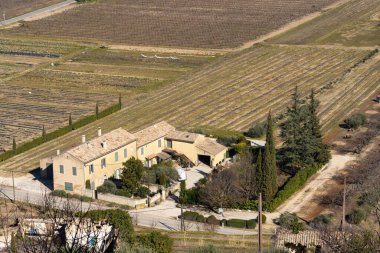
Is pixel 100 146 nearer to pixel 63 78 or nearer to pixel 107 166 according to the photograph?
pixel 107 166

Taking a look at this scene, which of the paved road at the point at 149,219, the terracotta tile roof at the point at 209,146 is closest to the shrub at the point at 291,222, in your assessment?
the paved road at the point at 149,219

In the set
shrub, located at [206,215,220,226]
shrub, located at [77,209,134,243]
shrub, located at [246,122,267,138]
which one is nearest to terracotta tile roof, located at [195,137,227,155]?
shrub, located at [246,122,267,138]

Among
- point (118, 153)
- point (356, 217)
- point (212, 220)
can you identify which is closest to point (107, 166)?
point (118, 153)

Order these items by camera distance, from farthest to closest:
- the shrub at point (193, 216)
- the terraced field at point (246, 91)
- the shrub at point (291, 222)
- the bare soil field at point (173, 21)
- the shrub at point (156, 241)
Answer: the bare soil field at point (173, 21) < the terraced field at point (246, 91) < the shrub at point (193, 216) < the shrub at point (291, 222) < the shrub at point (156, 241)

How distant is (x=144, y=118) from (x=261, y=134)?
11.7m

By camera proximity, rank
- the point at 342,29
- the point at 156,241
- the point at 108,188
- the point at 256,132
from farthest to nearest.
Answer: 1. the point at 342,29
2. the point at 256,132
3. the point at 108,188
4. the point at 156,241

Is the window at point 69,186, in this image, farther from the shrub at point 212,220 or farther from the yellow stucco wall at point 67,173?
the shrub at point 212,220

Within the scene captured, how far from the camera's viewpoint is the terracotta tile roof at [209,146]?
5753 centimetres

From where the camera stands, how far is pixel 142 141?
5734cm

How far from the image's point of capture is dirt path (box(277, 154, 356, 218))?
4975cm

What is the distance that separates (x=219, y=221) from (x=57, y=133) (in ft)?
73.8

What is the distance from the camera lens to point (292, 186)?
51.7 meters

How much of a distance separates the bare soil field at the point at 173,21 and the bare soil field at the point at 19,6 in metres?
→ 7.18

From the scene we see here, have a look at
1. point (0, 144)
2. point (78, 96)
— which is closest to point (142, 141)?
point (0, 144)
